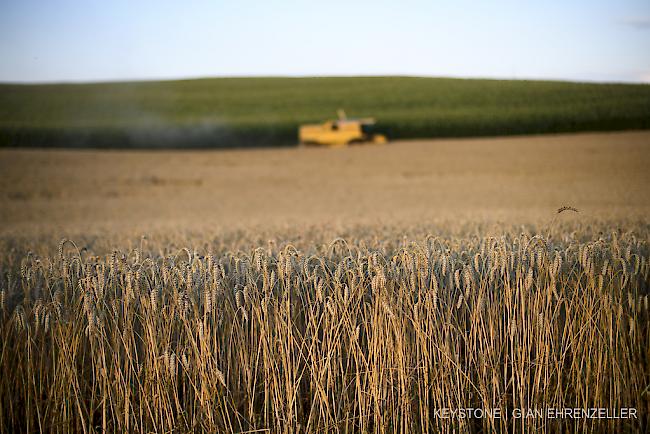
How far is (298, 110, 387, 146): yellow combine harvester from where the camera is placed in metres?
15.8

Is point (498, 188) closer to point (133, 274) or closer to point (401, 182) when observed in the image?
point (401, 182)

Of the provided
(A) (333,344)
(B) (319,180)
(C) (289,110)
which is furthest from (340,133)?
(A) (333,344)

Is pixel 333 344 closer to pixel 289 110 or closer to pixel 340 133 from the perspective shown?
pixel 340 133

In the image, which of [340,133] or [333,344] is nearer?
[333,344]

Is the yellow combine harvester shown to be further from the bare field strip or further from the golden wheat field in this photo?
the golden wheat field

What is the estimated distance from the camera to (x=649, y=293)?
259 cm

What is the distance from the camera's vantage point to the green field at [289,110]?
48.9ft

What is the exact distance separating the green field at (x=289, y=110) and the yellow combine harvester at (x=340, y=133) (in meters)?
0.41

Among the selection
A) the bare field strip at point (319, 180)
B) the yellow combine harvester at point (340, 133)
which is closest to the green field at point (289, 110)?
the yellow combine harvester at point (340, 133)

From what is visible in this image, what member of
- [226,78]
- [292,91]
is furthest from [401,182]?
[226,78]

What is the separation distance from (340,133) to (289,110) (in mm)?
3578

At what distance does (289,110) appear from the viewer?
18.8m

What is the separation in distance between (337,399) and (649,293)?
1.43 meters

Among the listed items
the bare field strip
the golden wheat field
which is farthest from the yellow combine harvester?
the golden wheat field
